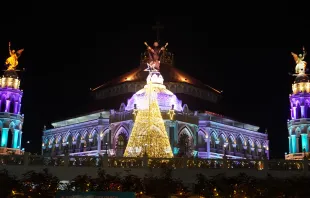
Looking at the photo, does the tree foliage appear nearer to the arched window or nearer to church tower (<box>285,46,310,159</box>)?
the arched window

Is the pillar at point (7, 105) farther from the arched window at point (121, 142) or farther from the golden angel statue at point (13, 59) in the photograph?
the arched window at point (121, 142)

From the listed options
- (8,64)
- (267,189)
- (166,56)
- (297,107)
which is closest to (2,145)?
(8,64)

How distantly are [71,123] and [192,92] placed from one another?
19.8 m

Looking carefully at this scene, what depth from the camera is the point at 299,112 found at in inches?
2586

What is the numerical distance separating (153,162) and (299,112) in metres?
41.5

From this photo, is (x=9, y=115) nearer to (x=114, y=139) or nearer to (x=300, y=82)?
(x=114, y=139)

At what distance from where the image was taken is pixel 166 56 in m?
79.6

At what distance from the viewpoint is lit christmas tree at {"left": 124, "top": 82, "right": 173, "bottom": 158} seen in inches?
1436

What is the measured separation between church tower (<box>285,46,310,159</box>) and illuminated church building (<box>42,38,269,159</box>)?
5565 millimetres

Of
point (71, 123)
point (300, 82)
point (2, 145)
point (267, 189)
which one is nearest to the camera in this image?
point (267, 189)

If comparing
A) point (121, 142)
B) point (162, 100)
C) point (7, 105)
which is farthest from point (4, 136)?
point (162, 100)

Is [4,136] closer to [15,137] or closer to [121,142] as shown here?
[15,137]

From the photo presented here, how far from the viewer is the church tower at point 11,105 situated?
6156cm

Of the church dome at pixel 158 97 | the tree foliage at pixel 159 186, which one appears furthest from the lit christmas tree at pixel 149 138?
the church dome at pixel 158 97
